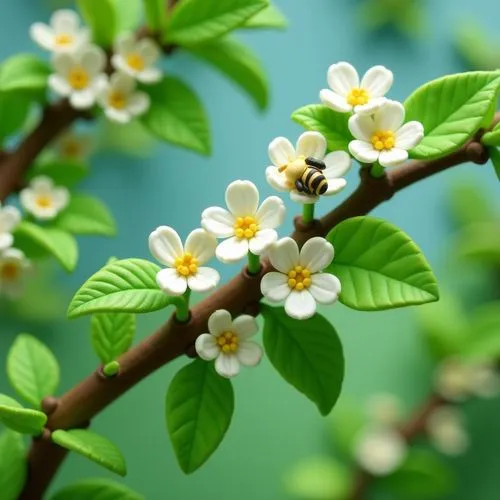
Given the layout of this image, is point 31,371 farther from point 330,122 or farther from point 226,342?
point 330,122

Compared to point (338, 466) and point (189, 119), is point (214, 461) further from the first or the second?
point (189, 119)

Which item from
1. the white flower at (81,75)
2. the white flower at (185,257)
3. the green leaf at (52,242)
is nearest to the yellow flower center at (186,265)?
the white flower at (185,257)

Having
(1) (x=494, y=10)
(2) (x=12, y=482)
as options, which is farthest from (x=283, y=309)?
(1) (x=494, y=10)

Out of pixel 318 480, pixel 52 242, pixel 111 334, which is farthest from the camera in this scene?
pixel 318 480

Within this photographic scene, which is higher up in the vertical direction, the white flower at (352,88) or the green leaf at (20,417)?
the white flower at (352,88)

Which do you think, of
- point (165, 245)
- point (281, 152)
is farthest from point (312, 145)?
point (165, 245)

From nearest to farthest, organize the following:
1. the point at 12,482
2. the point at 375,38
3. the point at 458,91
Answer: the point at 458,91 < the point at 12,482 < the point at 375,38

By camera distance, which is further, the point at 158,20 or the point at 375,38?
the point at 375,38

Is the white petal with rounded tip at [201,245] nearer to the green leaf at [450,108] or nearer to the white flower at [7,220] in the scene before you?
the green leaf at [450,108]
